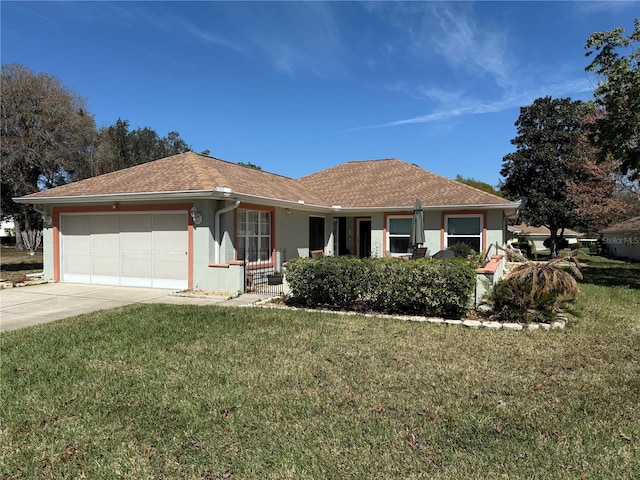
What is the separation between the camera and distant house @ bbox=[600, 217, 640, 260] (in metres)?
30.1

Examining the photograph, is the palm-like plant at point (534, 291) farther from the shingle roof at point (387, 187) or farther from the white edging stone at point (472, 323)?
the shingle roof at point (387, 187)

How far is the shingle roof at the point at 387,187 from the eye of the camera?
15969mm

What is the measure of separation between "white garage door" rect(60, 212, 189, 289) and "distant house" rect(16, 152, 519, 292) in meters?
0.03

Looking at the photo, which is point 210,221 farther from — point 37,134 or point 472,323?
point 37,134

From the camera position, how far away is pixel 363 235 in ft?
62.4

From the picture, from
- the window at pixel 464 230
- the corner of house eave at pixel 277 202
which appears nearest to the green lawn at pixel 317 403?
the corner of house eave at pixel 277 202

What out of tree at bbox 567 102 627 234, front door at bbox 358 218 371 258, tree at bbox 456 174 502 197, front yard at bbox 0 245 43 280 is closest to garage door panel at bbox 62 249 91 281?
front yard at bbox 0 245 43 280

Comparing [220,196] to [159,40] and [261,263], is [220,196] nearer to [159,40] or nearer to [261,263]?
[261,263]

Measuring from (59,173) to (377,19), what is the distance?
2595 cm

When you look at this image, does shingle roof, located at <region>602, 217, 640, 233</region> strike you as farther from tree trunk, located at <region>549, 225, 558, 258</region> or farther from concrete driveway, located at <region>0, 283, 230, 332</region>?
concrete driveway, located at <region>0, 283, 230, 332</region>

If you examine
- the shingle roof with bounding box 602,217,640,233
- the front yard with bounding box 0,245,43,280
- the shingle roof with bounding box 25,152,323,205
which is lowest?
the front yard with bounding box 0,245,43,280

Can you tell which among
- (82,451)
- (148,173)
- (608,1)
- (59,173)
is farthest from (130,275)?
(59,173)

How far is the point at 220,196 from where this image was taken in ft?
35.7

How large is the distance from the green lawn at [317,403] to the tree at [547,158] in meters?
25.2
